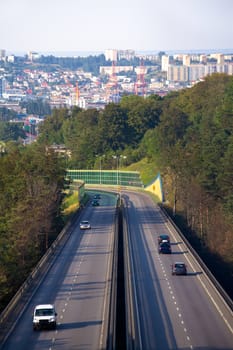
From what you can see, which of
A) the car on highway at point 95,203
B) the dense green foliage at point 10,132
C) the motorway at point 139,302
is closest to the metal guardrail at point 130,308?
the motorway at point 139,302

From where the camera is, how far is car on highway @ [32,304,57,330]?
79.2ft

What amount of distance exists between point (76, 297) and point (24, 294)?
5.07ft

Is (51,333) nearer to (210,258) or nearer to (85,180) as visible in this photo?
(210,258)

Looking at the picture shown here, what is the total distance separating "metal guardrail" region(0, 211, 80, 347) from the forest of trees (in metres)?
0.80

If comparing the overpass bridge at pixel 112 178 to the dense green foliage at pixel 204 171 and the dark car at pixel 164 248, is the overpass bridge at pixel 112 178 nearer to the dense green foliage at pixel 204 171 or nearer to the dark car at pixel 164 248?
the dense green foliage at pixel 204 171

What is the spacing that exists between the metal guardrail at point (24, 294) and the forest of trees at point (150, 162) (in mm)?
802

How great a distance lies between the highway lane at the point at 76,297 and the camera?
22984 millimetres

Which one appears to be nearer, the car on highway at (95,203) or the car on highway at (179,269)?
the car on highway at (179,269)

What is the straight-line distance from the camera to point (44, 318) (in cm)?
2416

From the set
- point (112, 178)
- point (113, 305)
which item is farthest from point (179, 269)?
point (112, 178)

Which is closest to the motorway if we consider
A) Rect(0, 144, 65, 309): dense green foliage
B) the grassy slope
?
Rect(0, 144, 65, 309): dense green foliage

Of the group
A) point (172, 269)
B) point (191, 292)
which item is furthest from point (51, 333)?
point (172, 269)

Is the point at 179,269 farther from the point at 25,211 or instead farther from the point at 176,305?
the point at 25,211

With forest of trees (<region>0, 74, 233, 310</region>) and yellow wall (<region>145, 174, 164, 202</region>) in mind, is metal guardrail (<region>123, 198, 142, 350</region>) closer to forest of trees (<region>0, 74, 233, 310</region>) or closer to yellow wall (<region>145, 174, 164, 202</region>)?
forest of trees (<region>0, 74, 233, 310</region>)
